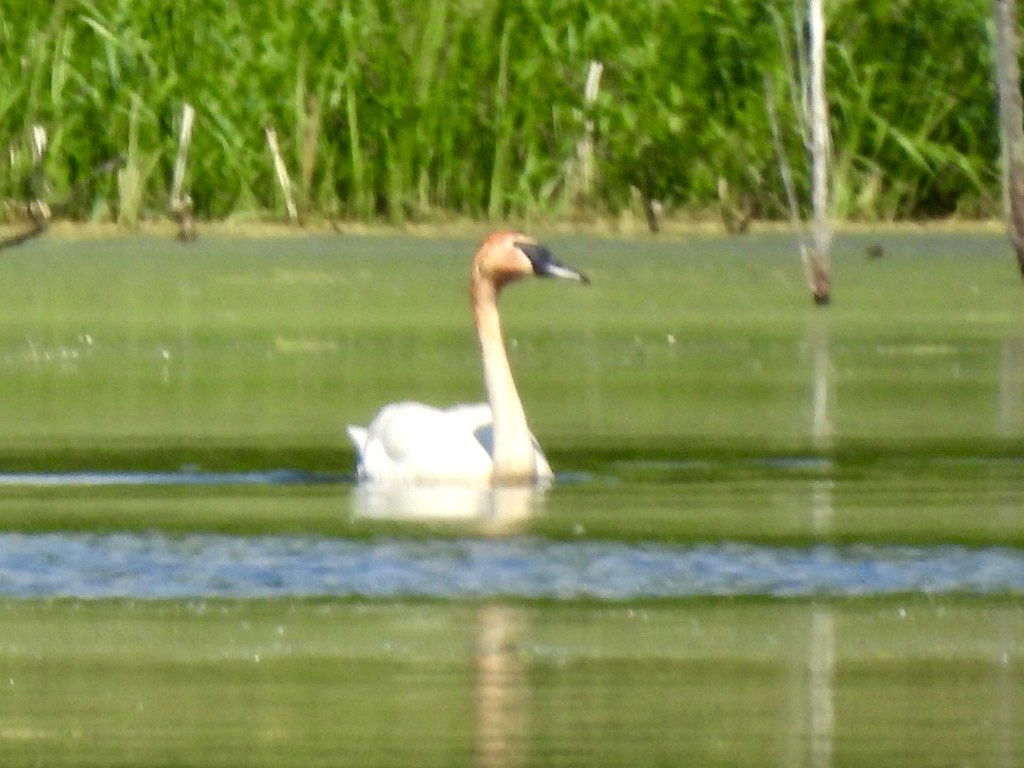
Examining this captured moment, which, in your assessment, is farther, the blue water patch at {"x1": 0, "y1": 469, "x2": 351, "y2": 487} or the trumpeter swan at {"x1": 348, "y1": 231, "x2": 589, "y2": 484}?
the trumpeter swan at {"x1": 348, "y1": 231, "x2": 589, "y2": 484}

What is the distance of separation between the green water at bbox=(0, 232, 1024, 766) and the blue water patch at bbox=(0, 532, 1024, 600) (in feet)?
0.48

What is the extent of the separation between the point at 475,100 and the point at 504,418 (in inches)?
309

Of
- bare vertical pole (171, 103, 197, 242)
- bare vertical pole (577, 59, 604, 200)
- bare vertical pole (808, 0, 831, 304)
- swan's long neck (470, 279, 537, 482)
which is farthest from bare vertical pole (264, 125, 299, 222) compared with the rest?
swan's long neck (470, 279, 537, 482)

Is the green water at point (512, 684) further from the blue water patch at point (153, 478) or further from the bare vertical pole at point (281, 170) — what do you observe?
the bare vertical pole at point (281, 170)

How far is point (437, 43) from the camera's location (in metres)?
16.4

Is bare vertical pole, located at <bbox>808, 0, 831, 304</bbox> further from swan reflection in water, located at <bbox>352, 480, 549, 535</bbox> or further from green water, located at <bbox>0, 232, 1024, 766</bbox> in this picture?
swan reflection in water, located at <bbox>352, 480, 549, 535</bbox>

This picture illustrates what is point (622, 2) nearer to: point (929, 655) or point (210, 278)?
point (210, 278)

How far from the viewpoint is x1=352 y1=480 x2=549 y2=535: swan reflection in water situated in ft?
24.8

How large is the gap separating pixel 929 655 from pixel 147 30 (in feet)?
37.2

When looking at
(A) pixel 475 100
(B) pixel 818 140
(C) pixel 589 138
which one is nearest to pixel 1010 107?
(B) pixel 818 140

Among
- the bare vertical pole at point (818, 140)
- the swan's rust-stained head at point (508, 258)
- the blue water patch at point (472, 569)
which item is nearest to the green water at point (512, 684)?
the blue water patch at point (472, 569)

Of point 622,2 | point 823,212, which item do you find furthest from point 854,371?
point 622,2

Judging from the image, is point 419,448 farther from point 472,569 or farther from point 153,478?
point 472,569

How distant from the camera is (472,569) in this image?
6.54 m
